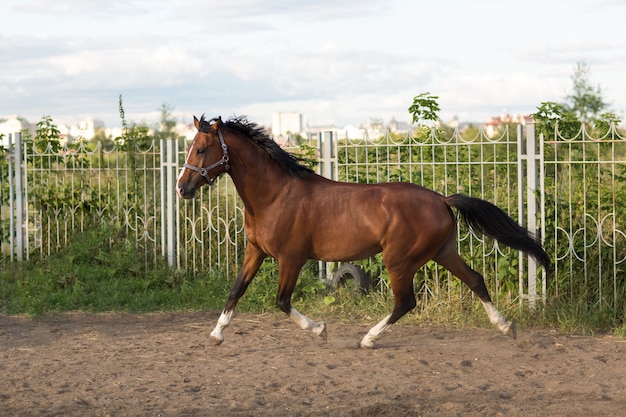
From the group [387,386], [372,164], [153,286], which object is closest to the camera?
[387,386]

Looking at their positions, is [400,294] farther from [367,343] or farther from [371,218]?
[371,218]

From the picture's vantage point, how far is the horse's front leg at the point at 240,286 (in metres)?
8.51

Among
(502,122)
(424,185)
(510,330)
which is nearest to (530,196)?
(424,185)

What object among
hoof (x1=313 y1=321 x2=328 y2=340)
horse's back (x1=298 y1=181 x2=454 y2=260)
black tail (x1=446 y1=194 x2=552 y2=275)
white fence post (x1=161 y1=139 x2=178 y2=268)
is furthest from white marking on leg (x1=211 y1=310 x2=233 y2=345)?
white fence post (x1=161 y1=139 x2=178 y2=268)

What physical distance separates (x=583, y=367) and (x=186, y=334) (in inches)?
156

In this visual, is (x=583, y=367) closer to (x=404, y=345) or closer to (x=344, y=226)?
(x=404, y=345)

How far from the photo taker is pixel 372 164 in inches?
433

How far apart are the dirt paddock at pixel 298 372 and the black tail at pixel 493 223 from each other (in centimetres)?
92

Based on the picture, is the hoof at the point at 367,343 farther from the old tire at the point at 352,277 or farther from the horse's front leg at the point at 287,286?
the old tire at the point at 352,277

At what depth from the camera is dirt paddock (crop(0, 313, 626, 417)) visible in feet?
21.2

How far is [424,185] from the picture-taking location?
10711mm

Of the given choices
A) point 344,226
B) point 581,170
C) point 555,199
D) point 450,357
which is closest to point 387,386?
point 450,357

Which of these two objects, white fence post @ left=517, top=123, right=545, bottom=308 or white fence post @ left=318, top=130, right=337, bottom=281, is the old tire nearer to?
white fence post @ left=318, top=130, right=337, bottom=281

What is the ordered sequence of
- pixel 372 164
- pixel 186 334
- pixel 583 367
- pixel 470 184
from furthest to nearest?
pixel 372 164
pixel 470 184
pixel 186 334
pixel 583 367
